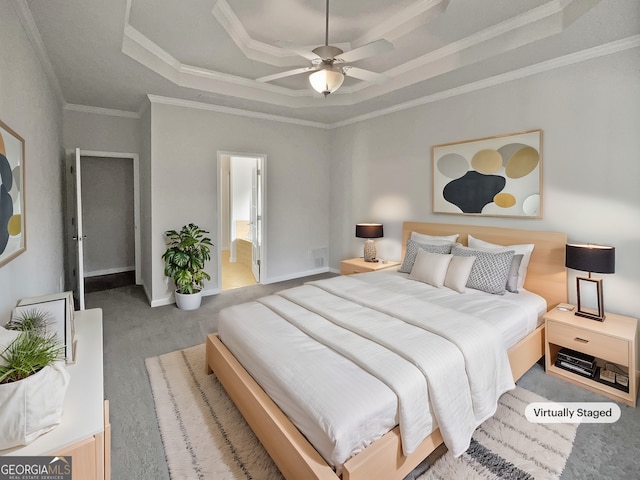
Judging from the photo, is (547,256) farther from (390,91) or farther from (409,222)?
(390,91)

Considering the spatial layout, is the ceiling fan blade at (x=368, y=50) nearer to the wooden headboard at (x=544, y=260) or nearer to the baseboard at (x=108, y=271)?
the wooden headboard at (x=544, y=260)

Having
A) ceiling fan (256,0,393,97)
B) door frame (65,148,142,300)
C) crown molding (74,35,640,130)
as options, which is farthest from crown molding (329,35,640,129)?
door frame (65,148,142,300)

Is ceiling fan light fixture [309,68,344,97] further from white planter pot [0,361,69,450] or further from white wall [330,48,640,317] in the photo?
white planter pot [0,361,69,450]

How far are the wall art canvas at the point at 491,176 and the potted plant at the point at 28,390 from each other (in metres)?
3.79

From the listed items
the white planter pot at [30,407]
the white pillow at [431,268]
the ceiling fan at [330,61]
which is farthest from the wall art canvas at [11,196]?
the white pillow at [431,268]

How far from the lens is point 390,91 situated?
397 cm

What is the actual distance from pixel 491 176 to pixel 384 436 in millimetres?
3029

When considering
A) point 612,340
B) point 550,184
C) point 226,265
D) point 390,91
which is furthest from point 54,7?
point 226,265

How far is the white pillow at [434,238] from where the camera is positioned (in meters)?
3.73

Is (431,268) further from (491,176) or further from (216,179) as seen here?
(216,179)

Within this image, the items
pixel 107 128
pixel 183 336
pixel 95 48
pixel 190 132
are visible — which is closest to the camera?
pixel 95 48

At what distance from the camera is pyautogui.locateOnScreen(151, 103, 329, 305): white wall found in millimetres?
4242

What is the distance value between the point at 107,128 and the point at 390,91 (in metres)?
4.18

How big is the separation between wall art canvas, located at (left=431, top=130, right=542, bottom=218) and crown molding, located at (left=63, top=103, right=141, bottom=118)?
178 inches
